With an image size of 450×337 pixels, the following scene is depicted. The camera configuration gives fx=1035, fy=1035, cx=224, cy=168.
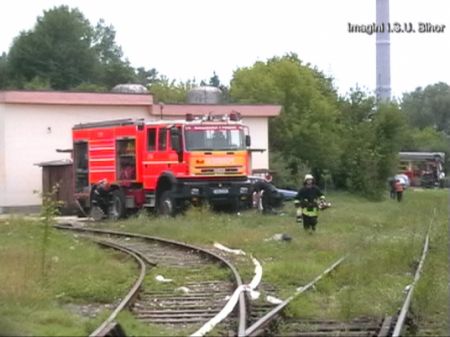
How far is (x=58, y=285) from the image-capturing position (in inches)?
602

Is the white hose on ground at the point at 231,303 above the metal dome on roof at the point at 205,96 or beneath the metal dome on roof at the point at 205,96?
beneath

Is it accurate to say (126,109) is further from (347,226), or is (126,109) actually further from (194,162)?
(347,226)

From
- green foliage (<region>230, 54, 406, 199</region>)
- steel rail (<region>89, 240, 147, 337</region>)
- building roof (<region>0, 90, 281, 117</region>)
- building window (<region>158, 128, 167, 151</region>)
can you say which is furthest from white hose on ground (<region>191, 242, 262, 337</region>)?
green foliage (<region>230, 54, 406, 199</region>)

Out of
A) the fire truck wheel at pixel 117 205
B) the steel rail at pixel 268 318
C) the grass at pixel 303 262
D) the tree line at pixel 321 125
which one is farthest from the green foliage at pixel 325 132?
the steel rail at pixel 268 318

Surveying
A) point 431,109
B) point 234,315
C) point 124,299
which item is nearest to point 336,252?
point 124,299

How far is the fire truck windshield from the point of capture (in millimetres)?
32125

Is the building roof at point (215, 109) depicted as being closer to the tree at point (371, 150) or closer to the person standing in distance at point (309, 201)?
the tree at point (371, 150)

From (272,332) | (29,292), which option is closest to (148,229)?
(29,292)

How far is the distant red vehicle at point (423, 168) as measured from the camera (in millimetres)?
89375

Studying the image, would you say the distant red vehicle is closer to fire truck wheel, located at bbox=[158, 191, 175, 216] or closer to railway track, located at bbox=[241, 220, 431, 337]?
fire truck wheel, located at bbox=[158, 191, 175, 216]

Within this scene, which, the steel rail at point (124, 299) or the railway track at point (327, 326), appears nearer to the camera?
the steel rail at point (124, 299)

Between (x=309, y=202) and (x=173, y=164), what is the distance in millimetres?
9918

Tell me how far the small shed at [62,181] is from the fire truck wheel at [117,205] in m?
4.02

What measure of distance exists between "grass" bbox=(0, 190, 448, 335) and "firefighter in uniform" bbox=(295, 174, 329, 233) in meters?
→ 0.34
